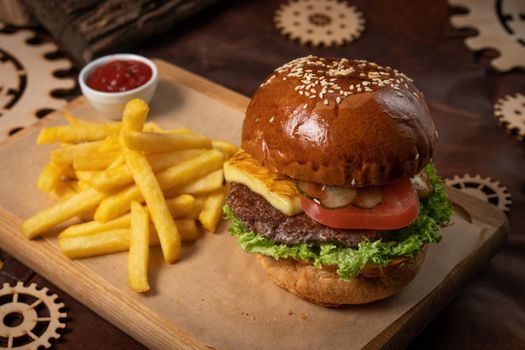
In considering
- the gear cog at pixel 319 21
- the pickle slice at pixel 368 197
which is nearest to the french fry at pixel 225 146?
the pickle slice at pixel 368 197

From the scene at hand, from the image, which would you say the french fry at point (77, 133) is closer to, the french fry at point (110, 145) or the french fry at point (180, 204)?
the french fry at point (110, 145)

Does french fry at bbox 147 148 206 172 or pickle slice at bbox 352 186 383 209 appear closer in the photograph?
pickle slice at bbox 352 186 383 209

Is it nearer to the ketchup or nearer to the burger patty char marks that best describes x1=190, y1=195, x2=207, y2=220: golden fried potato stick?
the burger patty char marks

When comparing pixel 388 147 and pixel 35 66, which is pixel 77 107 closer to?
pixel 35 66

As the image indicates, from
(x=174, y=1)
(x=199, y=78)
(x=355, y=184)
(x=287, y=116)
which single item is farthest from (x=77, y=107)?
(x=355, y=184)

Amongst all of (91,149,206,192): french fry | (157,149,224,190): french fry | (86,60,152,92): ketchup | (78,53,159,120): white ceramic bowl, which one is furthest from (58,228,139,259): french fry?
(86,60,152,92): ketchup
